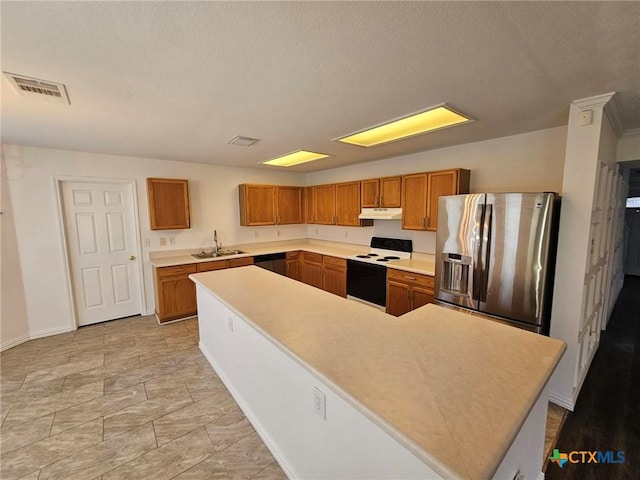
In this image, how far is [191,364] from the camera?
9.66 feet

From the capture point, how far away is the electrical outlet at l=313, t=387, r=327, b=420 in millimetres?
1311

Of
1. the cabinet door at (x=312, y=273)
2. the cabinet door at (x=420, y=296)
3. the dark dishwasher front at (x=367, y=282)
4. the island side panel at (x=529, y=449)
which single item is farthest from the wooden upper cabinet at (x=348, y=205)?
the island side panel at (x=529, y=449)

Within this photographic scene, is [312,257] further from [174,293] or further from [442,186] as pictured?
[442,186]

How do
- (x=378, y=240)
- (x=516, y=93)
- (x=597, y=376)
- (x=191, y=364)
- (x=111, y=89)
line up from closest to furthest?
(x=111, y=89), (x=516, y=93), (x=597, y=376), (x=191, y=364), (x=378, y=240)

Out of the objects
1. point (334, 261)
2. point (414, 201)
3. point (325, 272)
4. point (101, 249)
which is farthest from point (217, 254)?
point (414, 201)

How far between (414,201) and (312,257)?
2.15 meters

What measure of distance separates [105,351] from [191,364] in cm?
120

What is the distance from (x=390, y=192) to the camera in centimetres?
404

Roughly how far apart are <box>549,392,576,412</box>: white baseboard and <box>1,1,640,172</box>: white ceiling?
2.39 m

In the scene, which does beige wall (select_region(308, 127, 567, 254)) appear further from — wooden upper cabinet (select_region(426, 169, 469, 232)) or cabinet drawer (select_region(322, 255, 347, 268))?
cabinet drawer (select_region(322, 255, 347, 268))

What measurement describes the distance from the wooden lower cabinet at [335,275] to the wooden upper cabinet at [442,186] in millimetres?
1505

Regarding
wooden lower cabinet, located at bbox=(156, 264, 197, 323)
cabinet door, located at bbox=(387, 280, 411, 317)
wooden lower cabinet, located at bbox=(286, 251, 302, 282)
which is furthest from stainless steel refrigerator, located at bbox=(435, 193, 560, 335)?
wooden lower cabinet, located at bbox=(156, 264, 197, 323)

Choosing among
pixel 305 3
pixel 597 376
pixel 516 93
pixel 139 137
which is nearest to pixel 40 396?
pixel 139 137

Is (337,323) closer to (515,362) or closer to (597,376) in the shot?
(515,362)
